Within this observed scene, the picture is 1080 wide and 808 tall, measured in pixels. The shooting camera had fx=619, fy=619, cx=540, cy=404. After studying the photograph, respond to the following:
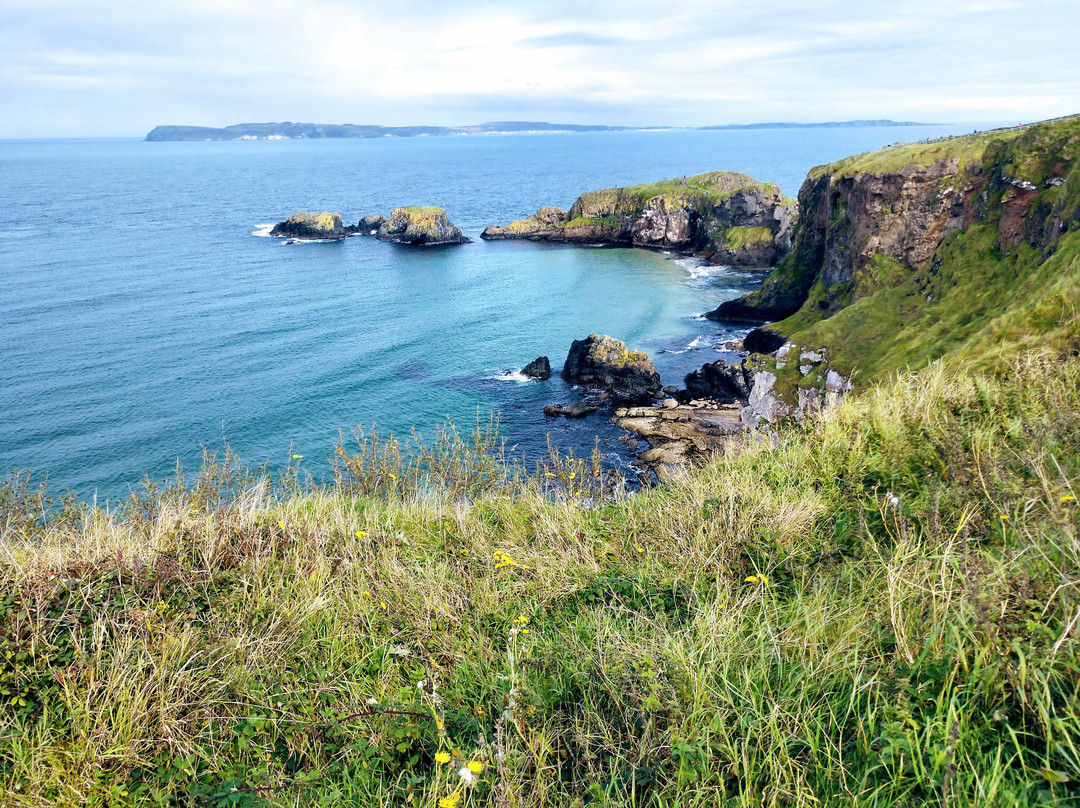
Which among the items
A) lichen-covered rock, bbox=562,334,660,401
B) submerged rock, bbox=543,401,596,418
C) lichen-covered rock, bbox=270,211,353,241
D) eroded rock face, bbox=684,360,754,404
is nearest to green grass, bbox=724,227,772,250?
eroded rock face, bbox=684,360,754,404

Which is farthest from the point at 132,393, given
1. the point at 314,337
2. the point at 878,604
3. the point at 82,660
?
the point at 878,604

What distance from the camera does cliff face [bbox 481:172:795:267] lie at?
8481cm

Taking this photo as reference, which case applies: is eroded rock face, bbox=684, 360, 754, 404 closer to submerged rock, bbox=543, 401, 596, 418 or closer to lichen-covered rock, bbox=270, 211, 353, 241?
submerged rock, bbox=543, 401, 596, 418

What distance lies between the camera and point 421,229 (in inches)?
3905

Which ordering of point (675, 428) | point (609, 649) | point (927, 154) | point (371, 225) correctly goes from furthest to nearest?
point (371, 225) → point (927, 154) → point (675, 428) → point (609, 649)

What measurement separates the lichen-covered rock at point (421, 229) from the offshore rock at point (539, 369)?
59.3 metres

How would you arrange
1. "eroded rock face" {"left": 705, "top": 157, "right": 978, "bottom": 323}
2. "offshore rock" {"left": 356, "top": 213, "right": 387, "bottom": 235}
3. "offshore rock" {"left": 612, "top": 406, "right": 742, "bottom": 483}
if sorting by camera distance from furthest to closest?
"offshore rock" {"left": 356, "top": 213, "right": 387, "bottom": 235} → "eroded rock face" {"left": 705, "top": 157, "right": 978, "bottom": 323} → "offshore rock" {"left": 612, "top": 406, "right": 742, "bottom": 483}

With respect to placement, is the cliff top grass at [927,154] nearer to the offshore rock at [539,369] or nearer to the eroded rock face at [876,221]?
the eroded rock face at [876,221]

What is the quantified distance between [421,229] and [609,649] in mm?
101049

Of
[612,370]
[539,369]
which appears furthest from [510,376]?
[612,370]

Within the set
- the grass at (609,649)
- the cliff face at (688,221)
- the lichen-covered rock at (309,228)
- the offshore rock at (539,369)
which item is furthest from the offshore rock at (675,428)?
the lichen-covered rock at (309,228)

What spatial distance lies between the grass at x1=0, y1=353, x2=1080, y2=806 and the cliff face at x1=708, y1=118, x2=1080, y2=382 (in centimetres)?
1794

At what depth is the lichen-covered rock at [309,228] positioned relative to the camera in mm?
100250

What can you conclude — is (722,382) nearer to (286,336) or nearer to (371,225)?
(286,336)
